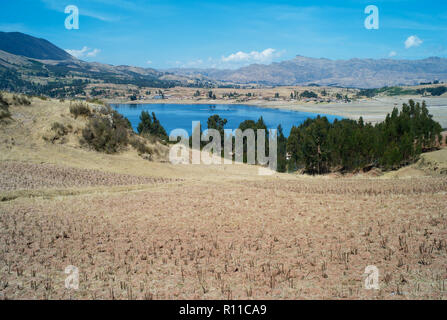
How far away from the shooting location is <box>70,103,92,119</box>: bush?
31.7 meters

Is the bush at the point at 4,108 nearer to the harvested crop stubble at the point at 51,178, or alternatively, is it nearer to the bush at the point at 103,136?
the bush at the point at 103,136

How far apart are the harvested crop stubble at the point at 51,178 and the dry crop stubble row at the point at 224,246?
312 centimetres

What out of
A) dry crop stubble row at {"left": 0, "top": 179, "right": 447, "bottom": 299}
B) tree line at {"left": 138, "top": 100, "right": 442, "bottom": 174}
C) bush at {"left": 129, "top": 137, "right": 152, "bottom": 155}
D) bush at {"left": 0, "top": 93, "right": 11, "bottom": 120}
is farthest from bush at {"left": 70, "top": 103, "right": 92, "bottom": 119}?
tree line at {"left": 138, "top": 100, "right": 442, "bottom": 174}

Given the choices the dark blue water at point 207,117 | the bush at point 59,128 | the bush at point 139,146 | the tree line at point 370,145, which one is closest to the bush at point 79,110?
the bush at point 59,128

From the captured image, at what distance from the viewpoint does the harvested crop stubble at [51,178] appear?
51.2 feet

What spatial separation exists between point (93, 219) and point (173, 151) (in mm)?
28398

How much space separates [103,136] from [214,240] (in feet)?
77.0

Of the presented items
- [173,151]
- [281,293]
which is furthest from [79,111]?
[281,293]

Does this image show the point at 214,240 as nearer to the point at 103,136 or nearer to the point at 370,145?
the point at 103,136

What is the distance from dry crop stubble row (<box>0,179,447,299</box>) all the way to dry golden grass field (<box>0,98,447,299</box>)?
3cm

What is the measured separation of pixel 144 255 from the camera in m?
8.77

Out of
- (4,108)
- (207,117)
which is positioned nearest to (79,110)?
(4,108)

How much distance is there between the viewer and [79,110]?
32156 mm
